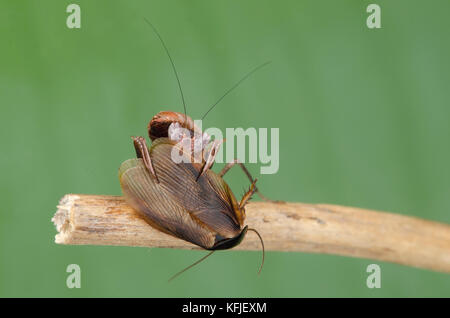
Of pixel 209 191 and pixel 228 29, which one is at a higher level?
pixel 228 29

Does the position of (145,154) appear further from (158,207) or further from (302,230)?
(302,230)

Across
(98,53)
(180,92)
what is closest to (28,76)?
(98,53)

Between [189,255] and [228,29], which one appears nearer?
[189,255]

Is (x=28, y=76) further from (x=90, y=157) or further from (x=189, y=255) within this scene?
(x=189, y=255)

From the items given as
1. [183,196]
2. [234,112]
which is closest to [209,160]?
[183,196]

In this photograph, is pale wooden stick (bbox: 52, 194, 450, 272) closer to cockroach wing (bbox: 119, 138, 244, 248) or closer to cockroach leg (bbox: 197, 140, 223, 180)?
cockroach wing (bbox: 119, 138, 244, 248)

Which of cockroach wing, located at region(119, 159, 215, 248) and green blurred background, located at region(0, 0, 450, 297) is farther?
green blurred background, located at region(0, 0, 450, 297)

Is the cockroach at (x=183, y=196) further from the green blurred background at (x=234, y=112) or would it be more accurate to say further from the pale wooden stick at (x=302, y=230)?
the green blurred background at (x=234, y=112)

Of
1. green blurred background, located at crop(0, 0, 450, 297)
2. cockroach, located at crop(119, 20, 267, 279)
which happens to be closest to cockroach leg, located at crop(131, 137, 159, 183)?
cockroach, located at crop(119, 20, 267, 279)
